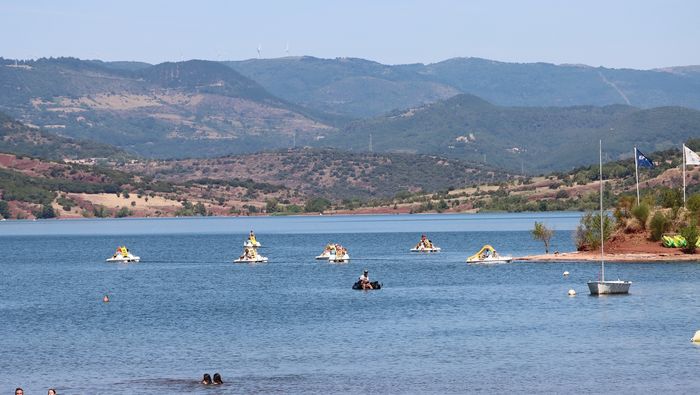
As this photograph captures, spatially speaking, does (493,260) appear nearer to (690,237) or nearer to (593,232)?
(593,232)

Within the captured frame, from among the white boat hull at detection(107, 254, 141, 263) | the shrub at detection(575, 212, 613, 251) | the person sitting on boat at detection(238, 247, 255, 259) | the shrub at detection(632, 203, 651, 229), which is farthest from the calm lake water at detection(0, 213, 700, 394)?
the white boat hull at detection(107, 254, 141, 263)

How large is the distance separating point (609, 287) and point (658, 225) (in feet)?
79.7

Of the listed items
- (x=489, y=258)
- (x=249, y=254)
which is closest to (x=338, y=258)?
(x=249, y=254)

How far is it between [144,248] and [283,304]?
80.9m

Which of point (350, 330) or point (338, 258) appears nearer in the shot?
point (350, 330)

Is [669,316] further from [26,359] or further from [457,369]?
[26,359]

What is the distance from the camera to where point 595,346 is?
58.0 metres

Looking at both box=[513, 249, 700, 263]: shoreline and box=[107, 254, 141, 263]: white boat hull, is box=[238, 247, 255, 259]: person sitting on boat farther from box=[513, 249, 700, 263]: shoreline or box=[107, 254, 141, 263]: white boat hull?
box=[513, 249, 700, 263]: shoreline

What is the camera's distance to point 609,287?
255ft

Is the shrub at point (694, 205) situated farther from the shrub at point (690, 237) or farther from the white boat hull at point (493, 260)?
the white boat hull at point (493, 260)

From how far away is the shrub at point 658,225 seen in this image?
99375 mm

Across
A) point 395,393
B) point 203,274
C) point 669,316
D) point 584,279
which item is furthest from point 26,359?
point 203,274

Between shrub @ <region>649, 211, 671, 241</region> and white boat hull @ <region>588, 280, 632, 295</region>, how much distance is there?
22427mm

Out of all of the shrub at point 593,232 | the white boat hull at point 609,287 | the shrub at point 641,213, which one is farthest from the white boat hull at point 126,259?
the white boat hull at point 609,287
